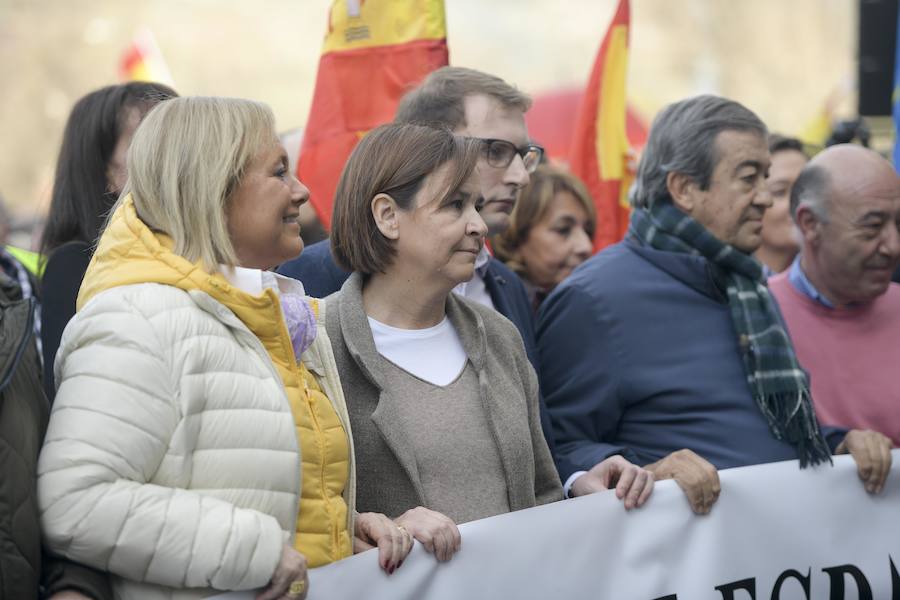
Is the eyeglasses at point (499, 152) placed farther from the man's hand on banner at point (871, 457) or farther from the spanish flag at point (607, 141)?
the spanish flag at point (607, 141)

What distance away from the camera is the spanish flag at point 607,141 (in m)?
5.96

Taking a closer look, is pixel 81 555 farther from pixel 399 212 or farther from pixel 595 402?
pixel 595 402

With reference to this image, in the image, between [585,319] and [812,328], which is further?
[812,328]

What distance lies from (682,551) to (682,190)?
1312mm

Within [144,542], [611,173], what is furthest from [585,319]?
[611,173]

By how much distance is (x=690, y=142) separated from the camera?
13.9 ft

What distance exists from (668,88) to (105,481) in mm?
37381

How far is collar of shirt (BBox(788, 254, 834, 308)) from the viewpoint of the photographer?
15.1ft

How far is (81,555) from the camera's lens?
2.41 meters

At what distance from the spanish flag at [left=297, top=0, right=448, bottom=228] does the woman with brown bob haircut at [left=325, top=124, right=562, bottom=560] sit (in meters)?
1.53

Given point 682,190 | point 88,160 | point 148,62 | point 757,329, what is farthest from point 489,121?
point 148,62

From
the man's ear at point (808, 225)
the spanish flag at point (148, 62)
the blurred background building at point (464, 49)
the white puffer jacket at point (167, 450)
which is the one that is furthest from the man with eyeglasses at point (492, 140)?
the blurred background building at point (464, 49)

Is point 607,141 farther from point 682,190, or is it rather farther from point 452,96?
point 452,96

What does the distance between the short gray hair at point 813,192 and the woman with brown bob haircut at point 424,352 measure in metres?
1.84
